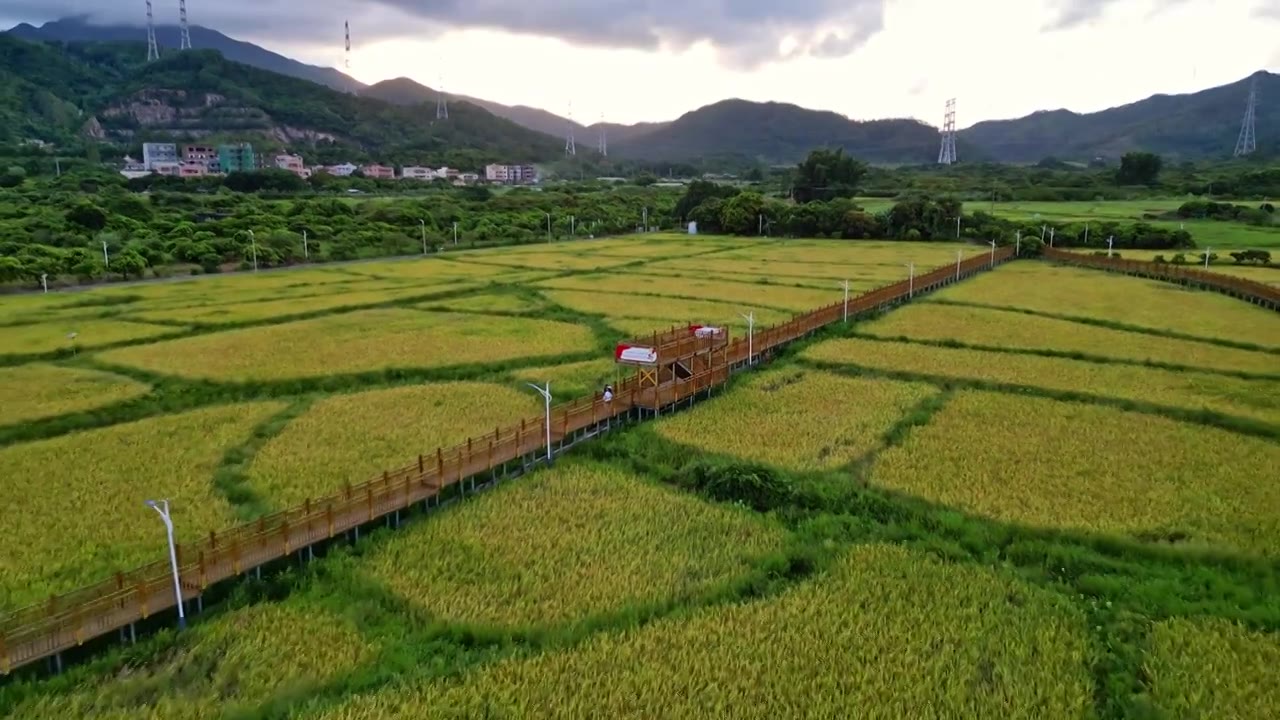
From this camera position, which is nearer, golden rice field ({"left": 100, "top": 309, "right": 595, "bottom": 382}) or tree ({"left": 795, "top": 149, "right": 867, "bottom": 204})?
golden rice field ({"left": 100, "top": 309, "right": 595, "bottom": 382})

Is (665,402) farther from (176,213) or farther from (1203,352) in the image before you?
(176,213)

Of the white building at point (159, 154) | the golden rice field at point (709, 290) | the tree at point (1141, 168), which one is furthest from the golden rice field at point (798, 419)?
the white building at point (159, 154)

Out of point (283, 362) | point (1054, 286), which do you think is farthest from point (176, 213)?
point (1054, 286)

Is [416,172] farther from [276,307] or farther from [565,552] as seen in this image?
[565,552]

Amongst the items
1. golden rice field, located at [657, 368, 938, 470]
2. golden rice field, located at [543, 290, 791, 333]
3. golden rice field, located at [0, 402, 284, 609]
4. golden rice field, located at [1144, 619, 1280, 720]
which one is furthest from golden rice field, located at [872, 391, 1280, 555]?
golden rice field, located at [0, 402, 284, 609]

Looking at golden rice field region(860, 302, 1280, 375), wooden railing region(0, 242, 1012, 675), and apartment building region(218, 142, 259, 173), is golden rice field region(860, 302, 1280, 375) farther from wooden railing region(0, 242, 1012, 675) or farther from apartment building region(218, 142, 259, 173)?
apartment building region(218, 142, 259, 173)

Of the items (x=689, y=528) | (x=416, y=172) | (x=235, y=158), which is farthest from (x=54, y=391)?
(x=416, y=172)

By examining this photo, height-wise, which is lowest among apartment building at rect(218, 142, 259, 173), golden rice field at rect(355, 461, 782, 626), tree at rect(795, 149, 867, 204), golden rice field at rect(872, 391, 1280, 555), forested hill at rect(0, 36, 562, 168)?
golden rice field at rect(355, 461, 782, 626)
